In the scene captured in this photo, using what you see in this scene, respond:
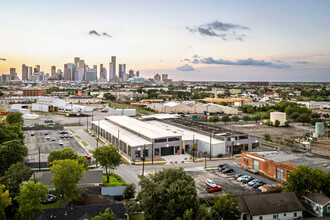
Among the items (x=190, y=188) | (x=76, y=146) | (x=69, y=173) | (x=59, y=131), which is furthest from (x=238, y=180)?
(x=59, y=131)

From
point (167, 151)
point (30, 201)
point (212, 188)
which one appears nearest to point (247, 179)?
point (212, 188)

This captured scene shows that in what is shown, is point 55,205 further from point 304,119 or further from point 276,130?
point 304,119

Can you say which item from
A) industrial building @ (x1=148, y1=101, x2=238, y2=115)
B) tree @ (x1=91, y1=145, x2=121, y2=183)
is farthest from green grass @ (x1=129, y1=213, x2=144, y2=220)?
industrial building @ (x1=148, y1=101, x2=238, y2=115)

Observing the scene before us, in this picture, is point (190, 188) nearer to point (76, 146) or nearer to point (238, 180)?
point (238, 180)

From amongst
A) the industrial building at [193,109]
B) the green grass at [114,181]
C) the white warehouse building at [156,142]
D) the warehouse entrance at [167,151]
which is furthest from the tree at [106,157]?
the industrial building at [193,109]

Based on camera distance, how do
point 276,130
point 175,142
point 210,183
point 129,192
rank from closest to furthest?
point 129,192, point 210,183, point 175,142, point 276,130

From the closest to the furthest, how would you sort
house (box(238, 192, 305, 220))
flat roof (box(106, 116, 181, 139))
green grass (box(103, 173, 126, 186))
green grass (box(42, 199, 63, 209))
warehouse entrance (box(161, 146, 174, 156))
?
house (box(238, 192, 305, 220))
green grass (box(42, 199, 63, 209))
green grass (box(103, 173, 126, 186))
warehouse entrance (box(161, 146, 174, 156))
flat roof (box(106, 116, 181, 139))

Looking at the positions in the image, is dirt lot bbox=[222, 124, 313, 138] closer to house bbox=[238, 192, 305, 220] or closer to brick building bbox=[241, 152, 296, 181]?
brick building bbox=[241, 152, 296, 181]
